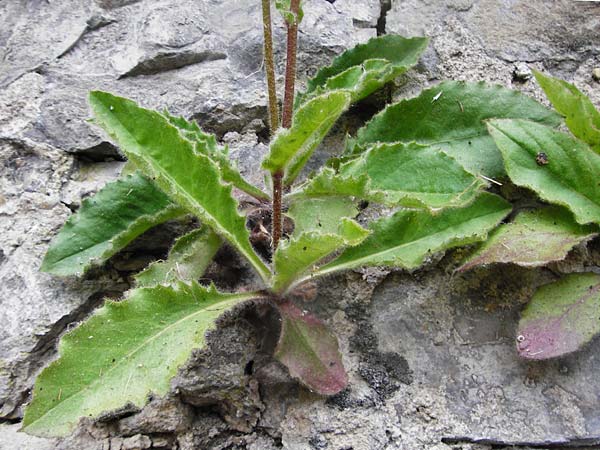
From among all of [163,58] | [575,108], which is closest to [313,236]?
[575,108]

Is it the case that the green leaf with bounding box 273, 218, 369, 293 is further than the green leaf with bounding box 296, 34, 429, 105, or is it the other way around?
the green leaf with bounding box 296, 34, 429, 105

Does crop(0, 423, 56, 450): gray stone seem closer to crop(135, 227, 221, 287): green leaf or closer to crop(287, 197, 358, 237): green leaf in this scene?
crop(135, 227, 221, 287): green leaf

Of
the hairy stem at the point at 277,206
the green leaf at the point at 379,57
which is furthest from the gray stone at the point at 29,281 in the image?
the green leaf at the point at 379,57

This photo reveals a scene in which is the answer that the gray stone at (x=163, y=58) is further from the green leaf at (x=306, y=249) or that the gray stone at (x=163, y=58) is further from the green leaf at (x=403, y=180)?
the green leaf at (x=306, y=249)

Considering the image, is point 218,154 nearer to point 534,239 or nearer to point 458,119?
A: point 458,119

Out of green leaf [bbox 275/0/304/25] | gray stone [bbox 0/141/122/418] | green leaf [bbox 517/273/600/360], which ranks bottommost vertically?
gray stone [bbox 0/141/122/418]

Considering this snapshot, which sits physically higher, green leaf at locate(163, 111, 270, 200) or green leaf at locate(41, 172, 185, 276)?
green leaf at locate(163, 111, 270, 200)

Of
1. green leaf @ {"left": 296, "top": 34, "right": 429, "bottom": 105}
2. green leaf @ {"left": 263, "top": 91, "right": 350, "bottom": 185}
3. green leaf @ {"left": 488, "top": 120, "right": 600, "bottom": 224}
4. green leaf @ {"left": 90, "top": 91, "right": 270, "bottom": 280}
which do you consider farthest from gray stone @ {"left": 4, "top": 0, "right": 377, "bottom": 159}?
green leaf @ {"left": 488, "top": 120, "right": 600, "bottom": 224}
